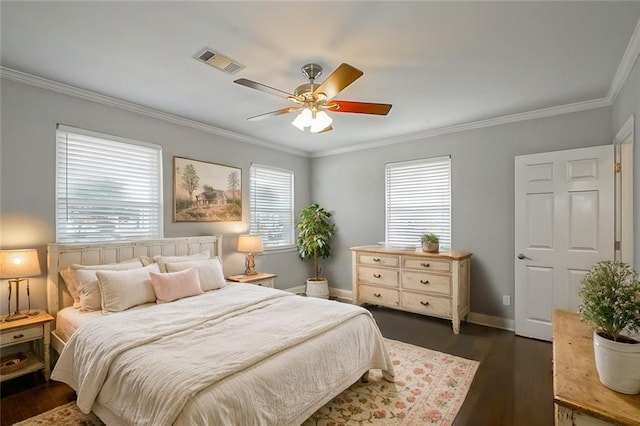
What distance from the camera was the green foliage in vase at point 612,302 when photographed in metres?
1.22

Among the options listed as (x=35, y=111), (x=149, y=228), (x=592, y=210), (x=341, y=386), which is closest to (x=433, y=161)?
(x=592, y=210)

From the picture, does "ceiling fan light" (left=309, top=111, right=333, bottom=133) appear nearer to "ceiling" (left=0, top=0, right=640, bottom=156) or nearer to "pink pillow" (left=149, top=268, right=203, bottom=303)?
"ceiling" (left=0, top=0, right=640, bottom=156)

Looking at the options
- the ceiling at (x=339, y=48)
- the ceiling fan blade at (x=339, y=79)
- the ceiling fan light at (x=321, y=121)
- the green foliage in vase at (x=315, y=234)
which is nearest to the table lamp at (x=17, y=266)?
the ceiling at (x=339, y=48)

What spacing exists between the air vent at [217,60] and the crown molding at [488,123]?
9.70 ft

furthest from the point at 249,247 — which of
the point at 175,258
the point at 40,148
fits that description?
the point at 40,148

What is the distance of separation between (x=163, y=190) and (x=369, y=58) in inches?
111

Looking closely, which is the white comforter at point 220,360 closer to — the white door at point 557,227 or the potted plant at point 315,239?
the white door at point 557,227

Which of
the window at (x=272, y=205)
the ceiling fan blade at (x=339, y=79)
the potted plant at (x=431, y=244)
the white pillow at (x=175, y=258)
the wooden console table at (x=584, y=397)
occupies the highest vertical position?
the ceiling fan blade at (x=339, y=79)

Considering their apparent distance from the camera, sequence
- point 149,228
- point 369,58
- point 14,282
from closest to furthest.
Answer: point 369,58, point 14,282, point 149,228

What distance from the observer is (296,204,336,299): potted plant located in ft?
17.3

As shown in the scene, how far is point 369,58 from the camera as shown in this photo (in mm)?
2459

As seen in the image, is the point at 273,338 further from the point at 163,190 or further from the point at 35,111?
the point at 35,111

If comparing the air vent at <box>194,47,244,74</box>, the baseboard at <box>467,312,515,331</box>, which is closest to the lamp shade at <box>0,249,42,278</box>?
the air vent at <box>194,47,244,74</box>

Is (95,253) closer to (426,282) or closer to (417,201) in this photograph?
(426,282)
